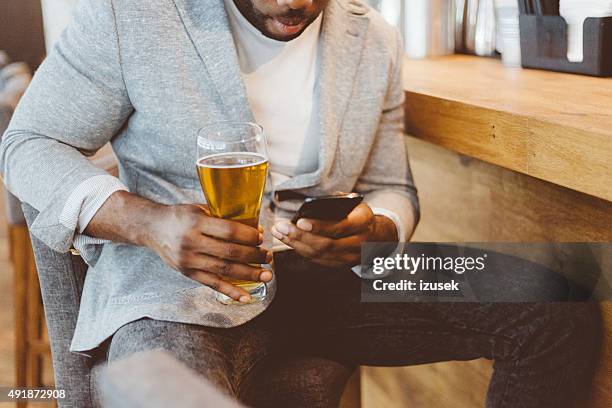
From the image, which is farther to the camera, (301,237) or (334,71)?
(334,71)

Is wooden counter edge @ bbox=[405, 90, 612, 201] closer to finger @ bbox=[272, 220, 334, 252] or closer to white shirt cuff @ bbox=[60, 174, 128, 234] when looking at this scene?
finger @ bbox=[272, 220, 334, 252]

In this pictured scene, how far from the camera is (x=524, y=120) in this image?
972mm

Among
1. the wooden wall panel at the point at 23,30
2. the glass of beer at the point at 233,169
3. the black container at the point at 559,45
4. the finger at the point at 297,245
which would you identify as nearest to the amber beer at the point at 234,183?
the glass of beer at the point at 233,169

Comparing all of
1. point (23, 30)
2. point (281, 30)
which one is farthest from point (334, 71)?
point (23, 30)

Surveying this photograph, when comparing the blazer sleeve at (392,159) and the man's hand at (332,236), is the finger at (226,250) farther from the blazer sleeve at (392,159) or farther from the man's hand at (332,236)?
the blazer sleeve at (392,159)

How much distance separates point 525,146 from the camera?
3.22 ft

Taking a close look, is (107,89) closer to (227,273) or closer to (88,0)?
(88,0)

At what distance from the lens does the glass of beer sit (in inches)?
32.8

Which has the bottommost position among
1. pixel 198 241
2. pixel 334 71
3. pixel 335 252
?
pixel 335 252

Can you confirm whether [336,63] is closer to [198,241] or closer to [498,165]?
[498,165]

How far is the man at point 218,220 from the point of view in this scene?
910mm

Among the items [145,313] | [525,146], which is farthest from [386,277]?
[145,313]

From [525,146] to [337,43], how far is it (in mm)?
365

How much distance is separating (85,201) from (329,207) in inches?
13.2
